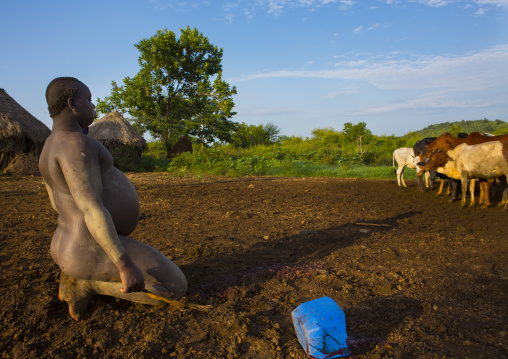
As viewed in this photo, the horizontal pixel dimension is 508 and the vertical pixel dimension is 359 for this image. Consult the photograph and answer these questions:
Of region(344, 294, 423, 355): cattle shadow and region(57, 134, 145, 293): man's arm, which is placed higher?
region(57, 134, 145, 293): man's arm

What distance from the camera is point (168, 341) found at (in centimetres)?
224

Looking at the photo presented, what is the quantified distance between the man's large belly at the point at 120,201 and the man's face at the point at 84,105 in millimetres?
373

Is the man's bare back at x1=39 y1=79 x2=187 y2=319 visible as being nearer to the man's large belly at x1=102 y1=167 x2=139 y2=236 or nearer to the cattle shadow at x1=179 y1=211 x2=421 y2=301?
the man's large belly at x1=102 y1=167 x2=139 y2=236

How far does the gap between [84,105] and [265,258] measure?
90.0 inches

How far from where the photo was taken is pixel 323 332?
201 cm

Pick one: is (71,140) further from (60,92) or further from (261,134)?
(261,134)

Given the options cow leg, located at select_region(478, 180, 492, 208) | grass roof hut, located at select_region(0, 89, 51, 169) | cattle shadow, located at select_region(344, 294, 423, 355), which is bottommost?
cattle shadow, located at select_region(344, 294, 423, 355)

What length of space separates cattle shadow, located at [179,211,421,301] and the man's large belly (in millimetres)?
782

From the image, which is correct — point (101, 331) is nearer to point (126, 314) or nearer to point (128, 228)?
point (126, 314)

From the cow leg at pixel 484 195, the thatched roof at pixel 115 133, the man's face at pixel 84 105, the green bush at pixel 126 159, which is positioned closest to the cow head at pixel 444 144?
the cow leg at pixel 484 195

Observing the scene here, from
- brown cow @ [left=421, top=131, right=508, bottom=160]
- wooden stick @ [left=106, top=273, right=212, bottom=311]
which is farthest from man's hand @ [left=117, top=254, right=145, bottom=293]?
brown cow @ [left=421, top=131, right=508, bottom=160]

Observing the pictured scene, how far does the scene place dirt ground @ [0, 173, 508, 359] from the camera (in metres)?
2.21

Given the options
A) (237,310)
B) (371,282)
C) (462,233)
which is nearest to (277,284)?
(237,310)

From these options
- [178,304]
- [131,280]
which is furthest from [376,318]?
[131,280]
